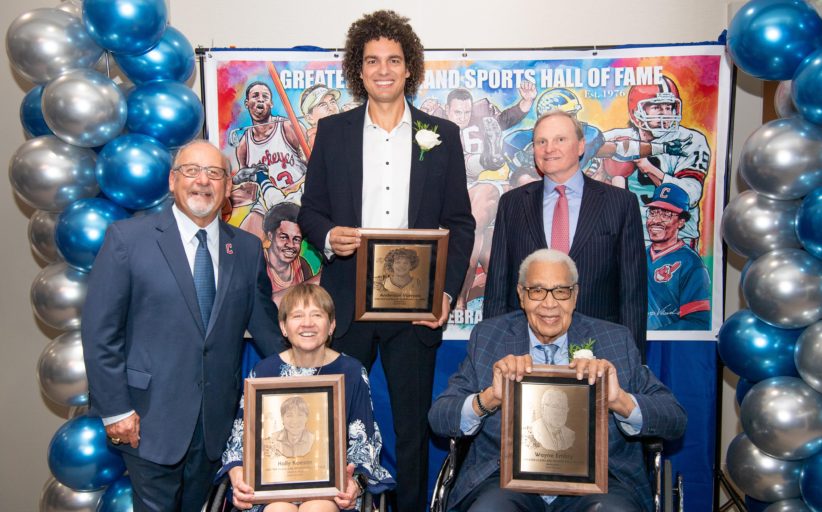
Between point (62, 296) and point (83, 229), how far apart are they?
367 millimetres

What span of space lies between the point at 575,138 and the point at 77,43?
245 centimetres

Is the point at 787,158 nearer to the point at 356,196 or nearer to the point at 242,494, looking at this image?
the point at 356,196

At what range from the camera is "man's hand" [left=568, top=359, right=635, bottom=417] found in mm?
3012

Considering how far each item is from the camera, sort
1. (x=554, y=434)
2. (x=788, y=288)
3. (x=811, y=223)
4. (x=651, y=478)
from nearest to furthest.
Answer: (x=554, y=434), (x=651, y=478), (x=811, y=223), (x=788, y=288)

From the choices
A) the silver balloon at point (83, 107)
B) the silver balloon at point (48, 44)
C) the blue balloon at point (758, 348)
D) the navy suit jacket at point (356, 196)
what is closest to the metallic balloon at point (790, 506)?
the blue balloon at point (758, 348)

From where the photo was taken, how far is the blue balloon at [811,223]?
11.2 ft

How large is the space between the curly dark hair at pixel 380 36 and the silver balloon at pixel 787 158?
168 cm

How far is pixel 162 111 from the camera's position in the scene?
4.05 meters

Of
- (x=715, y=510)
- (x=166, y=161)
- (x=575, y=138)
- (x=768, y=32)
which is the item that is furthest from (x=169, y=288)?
(x=715, y=510)

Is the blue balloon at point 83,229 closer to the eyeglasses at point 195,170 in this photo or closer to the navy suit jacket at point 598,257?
the eyeglasses at point 195,170

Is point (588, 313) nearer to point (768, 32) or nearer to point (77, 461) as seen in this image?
point (768, 32)

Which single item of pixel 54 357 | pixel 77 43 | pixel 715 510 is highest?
pixel 77 43

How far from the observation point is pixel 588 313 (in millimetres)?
3865

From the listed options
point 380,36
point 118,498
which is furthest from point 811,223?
point 118,498
